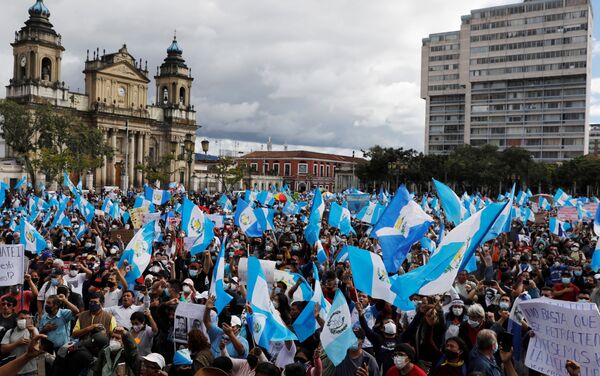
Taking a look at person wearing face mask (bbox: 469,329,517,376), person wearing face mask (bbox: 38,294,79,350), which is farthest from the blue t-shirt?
person wearing face mask (bbox: 469,329,517,376)

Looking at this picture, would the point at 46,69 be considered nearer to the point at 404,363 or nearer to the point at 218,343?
the point at 218,343

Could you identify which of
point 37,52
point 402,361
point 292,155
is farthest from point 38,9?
point 402,361

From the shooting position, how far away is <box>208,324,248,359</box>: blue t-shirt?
21.6 feet

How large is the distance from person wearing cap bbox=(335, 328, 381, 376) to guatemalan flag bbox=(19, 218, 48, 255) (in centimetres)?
954

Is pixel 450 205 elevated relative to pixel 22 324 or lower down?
elevated

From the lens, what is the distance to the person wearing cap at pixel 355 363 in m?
5.99

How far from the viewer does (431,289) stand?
7.27 metres

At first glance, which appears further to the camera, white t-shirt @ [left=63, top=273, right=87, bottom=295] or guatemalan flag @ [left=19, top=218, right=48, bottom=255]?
guatemalan flag @ [left=19, top=218, right=48, bottom=255]

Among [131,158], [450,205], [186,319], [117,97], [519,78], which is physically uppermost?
[519,78]

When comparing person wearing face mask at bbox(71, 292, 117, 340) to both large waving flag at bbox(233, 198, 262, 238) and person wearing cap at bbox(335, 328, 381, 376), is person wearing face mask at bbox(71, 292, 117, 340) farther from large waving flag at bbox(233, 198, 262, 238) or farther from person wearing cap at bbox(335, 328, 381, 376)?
large waving flag at bbox(233, 198, 262, 238)

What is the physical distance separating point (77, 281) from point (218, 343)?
4.24m

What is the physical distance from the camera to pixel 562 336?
535 centimetres

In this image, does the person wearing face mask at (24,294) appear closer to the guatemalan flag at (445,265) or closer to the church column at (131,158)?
the guatemalan flag at (445,265)

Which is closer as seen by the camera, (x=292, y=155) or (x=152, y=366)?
(x=152, y=366)
